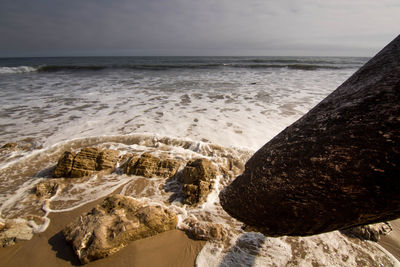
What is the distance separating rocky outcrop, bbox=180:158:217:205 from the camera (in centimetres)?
290

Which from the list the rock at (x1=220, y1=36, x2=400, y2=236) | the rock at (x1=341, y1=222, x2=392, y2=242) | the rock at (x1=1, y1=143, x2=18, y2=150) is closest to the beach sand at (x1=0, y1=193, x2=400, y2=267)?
the rock at (x1=341, y1=222, x2=392, y2=242)

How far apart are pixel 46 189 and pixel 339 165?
3995 mm

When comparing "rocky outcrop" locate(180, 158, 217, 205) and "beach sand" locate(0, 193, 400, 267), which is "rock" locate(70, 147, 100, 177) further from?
"rocky outcrop" locate(180, 158, 217, 205)

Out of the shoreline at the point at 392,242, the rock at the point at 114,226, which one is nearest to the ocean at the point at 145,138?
the rock at the point at 114,226

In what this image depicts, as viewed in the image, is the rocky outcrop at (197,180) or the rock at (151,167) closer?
the rocky outcrop at (197,180)

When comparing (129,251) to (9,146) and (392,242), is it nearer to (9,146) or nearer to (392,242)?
(392,242)

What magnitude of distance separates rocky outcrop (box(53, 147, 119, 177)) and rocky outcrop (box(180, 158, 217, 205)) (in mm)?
1533

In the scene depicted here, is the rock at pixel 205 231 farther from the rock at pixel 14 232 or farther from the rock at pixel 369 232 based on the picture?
the rock at pixel 14 232

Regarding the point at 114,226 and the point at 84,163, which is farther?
the point at 84,163

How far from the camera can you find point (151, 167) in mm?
3475

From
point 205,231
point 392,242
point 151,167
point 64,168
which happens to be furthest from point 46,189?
point 392,242

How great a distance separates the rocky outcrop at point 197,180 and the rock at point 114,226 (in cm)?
47

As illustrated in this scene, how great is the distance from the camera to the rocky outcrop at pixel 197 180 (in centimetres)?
290

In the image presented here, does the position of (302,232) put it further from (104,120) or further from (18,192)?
(104,120)
